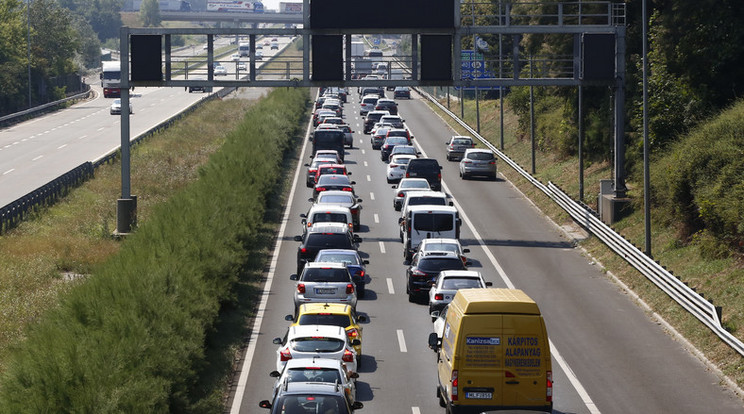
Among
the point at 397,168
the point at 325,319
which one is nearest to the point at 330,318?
the point at 325,319

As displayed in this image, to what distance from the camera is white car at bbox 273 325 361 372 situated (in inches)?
885

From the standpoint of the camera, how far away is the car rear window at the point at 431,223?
38.2m

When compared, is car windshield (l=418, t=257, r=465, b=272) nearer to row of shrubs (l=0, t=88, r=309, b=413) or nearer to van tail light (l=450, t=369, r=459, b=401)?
row of shrubs (l=0, t=88, r=309, b=413)

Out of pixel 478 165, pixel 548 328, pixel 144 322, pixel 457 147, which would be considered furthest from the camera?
pixel 457 147

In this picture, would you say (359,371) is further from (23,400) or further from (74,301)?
(23,400)

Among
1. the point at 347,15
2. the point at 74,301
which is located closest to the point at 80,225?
the point at 347,15

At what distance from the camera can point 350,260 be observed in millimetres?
33188

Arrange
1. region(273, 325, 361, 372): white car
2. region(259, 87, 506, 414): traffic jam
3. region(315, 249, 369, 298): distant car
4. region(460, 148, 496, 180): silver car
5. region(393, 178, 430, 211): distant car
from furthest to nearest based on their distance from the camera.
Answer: region(460, 148, 496, 180): silver car
region(393, 178, 430, 211): distant car
region(315, 249, 369, 298): distant car
region(273, 325, 361, 372): white car
region(259, 87, 506, 414): traffic jam

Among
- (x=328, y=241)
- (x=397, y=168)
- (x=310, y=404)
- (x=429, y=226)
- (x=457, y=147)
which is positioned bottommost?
(x=310, y=404)

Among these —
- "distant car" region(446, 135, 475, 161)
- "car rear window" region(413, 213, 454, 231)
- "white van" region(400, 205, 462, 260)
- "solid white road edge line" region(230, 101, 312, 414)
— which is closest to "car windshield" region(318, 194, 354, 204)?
"solid white road edge line" region(230, 101, 312, 414)

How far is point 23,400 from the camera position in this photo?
16484 mm

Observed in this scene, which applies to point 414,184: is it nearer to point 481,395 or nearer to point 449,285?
point 449,285

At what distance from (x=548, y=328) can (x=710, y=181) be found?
912cm

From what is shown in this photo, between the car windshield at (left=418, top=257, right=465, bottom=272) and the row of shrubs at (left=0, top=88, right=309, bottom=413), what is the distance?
211 inches
